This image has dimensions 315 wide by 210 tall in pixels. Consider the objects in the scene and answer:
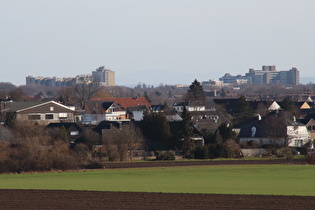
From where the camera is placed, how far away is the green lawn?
35781 mm

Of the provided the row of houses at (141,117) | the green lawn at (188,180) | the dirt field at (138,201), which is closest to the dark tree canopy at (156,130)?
the row of houses at (141,117)

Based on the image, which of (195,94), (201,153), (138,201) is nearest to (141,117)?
(195,94)

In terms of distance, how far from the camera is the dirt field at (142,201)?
29.1m

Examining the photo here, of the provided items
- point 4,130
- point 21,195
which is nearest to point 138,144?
point 4,130

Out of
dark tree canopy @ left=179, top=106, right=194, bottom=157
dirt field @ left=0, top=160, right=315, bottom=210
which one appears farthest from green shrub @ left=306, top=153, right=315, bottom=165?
dirt field @ left=0, top=160, right=315, bottom=210

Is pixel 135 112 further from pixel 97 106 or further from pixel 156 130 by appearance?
pixel 156 130

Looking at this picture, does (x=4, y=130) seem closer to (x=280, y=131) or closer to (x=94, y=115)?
(x=280, y=131)

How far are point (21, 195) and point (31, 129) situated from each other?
35.3 m

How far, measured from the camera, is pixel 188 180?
134ft

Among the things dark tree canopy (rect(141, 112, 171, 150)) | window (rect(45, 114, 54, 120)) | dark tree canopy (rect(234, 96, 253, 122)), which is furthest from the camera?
dark tree canopy (rect(234, 96, 253, 122))

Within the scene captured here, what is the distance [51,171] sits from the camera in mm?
49875

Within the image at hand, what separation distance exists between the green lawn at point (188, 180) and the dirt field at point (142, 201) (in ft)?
7.97

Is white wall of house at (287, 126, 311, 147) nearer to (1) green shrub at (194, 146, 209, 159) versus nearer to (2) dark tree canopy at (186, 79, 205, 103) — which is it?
(1) green shrub at (194, 146, 209, 159)

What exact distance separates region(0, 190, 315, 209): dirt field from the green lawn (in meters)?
2.43
